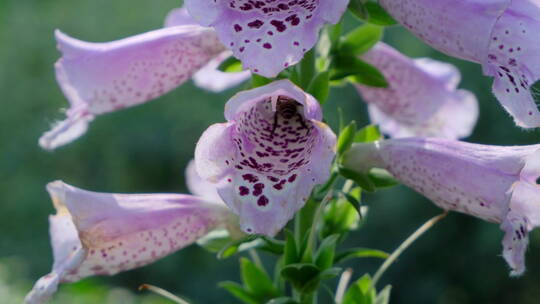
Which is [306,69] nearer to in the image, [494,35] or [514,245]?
[494,35]

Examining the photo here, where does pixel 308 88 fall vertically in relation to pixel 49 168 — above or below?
above

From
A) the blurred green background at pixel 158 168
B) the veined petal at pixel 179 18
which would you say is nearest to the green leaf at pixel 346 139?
the veined petal at pixel 179 18

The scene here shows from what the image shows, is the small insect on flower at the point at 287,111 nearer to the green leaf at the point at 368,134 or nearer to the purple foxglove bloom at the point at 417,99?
the green leaf at the point at 368,134

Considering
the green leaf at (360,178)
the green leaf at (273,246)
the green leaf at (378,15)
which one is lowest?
the green leaf at (273,246)

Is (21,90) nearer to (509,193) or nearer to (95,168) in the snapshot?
(95,168)

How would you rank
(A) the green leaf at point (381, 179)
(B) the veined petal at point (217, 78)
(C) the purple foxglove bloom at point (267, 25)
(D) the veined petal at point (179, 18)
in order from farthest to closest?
(B) the veined petal at point (217, 78) < (D) the veined petal at point (179, 18) < (A) the green leaf at point (381, 179) < (C) the purple foxglove bloom at point (267, 25)

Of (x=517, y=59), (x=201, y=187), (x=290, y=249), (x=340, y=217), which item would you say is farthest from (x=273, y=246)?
(x=517, y=59)

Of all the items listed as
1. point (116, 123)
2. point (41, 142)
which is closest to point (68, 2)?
point (116, 123)
